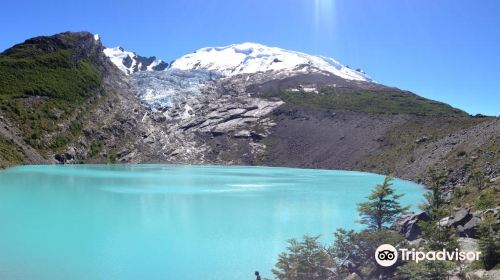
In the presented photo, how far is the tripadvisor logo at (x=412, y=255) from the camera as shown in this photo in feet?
51.1

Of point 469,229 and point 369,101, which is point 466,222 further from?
point 369,101

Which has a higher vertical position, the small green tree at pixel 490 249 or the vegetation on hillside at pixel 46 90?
the vegetation on hillside at pixel 46 90

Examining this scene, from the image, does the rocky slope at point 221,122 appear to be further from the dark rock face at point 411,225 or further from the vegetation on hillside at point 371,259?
the vegetation on hillside at point 371,259

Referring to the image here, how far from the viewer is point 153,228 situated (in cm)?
2741

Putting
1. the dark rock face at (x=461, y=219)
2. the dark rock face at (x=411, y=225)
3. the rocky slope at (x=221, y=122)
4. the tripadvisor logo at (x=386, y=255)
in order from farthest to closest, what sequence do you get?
the rocky slope at (x=221, y=122) → the dark rock face at (x=411, y=225) → the dark rock face at (x=461, y=219) → the tripadvisor logo at (x=386, y=255)

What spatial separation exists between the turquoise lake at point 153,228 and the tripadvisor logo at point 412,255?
175 inches

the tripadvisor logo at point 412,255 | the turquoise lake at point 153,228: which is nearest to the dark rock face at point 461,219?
the tripadvisor logo at point 412,255

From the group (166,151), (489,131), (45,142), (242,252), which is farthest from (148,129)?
(242,252)

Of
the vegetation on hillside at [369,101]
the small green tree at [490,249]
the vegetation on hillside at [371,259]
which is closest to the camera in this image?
the vegetation on hillside at [371,259]

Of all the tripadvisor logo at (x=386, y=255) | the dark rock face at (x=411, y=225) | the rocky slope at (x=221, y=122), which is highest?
the rocky slope at (x=221, y=122)

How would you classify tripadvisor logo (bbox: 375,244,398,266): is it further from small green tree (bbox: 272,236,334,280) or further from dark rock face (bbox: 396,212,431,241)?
dark rock face (bbox: 396,212,431,241)

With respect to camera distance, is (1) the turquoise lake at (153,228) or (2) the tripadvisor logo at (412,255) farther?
(1) the turquoise lake at (153,228)

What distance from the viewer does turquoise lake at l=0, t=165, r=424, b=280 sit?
19.0 m

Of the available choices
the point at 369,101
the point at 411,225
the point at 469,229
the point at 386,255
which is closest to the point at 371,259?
the point at 386,255
